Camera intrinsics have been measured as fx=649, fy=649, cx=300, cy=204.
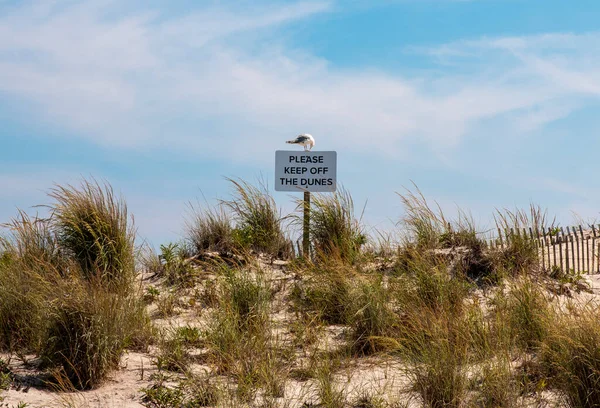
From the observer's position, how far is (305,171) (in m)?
10.3

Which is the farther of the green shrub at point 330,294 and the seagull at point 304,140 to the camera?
the seagull at point 304,140

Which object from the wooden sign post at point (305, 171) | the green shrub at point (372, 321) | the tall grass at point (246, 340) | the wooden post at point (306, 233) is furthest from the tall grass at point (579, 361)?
the wooden sign post at point (305, 171)

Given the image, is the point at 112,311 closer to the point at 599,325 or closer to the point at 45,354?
the point at 45,354

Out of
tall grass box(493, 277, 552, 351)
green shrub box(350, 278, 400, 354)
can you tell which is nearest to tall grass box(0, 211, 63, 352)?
green shrub box(350, 278, 400, 354)

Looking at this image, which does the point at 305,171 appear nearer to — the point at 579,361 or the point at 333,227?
the point at 333,227

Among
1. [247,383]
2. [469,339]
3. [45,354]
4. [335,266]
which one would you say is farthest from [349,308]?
[45,354]

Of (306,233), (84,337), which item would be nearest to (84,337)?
(84,337)

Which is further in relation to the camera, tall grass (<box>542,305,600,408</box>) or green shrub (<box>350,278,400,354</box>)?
green shrub (<box>350,278,400,354</box>)

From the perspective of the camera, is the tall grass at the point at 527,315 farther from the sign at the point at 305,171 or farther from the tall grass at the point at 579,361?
the sign at the point at 305,171

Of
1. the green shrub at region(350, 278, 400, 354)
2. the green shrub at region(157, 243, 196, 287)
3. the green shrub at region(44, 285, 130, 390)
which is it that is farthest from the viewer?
the green shrub at region(157, 243, 196, 287)

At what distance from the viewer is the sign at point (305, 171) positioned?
33.7 ft

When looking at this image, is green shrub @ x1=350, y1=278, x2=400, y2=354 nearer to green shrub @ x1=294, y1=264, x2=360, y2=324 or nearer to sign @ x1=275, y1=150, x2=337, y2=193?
green shrub @ x1=294, y1=264, x2=360, y2=324

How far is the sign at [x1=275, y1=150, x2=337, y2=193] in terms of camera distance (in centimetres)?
1027

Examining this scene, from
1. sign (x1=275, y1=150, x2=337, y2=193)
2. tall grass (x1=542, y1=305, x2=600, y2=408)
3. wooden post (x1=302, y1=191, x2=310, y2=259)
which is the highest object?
sign (x1=275, y1=150, x2=337, y2=193)
